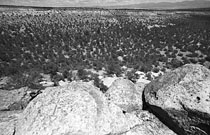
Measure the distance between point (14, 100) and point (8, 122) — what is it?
1727mm

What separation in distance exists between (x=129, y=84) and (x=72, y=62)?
806cm

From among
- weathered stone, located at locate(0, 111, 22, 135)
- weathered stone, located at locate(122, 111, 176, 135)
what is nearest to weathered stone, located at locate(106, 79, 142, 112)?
weathered stone, located at locate(122, 111, 176, 135)

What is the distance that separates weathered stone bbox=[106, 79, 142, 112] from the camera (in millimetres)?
5184

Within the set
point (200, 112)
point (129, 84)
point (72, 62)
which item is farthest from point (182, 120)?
point (72, 62)

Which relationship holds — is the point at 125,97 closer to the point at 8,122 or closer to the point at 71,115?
the point at 71,115

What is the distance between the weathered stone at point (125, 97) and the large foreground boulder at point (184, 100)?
79cm

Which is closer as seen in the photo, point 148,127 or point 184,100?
point 184,100

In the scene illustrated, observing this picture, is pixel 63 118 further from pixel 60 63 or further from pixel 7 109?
pixel 60 63

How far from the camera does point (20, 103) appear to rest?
17.3 feet

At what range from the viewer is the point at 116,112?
3844 millimetres

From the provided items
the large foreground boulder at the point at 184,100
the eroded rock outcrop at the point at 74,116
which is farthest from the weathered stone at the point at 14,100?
the large foreground boulder at the point at 184,100

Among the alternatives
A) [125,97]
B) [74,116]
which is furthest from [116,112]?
[125,97]

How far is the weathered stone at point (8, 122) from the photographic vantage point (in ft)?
11.8

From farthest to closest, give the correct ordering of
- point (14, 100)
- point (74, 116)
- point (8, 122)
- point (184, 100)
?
point (14, 100)
point (8, 122)
point (184, 100)
point (74, 116)
